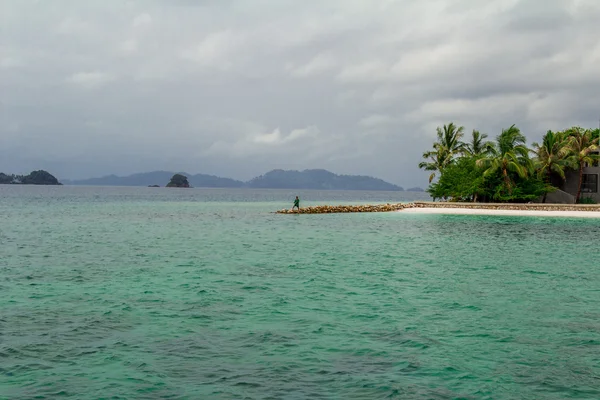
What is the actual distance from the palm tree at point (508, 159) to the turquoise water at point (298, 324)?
109 feet

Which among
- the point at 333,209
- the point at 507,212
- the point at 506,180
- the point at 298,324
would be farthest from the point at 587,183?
the point at 298,324

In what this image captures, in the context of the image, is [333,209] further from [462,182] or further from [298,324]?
[298,324]

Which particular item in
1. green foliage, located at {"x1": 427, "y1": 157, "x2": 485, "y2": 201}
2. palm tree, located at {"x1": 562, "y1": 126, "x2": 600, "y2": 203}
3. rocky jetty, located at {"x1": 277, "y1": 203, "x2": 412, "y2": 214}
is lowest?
rocky jetty, located at {"x1": 277, "y1": 203, "x2": 412, "y2": 214}

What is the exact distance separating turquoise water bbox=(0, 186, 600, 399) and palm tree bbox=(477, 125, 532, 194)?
109ft

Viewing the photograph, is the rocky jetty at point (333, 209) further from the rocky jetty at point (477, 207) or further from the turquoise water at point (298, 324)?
the turquoise water at point (298, 324)

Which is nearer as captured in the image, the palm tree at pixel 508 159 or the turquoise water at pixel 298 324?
the turquoise water at pixel 298 324

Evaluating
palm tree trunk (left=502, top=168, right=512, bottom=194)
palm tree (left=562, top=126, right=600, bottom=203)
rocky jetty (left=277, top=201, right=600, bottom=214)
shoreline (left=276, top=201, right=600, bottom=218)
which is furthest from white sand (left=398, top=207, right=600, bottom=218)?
palm tree (left=562, top=126, right=600, bottom=203)

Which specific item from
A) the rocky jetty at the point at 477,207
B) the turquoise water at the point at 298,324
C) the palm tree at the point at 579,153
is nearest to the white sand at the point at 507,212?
the rocky jetty at the point at 477,207

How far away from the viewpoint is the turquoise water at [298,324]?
334 inches

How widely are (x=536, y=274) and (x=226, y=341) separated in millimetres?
13836

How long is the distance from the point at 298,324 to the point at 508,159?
170 feet

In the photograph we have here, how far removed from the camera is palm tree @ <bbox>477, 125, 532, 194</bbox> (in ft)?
190

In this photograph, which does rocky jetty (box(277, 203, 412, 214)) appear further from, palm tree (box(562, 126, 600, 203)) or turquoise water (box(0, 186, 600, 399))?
turquoise water (box(0, 186, 600, 399))

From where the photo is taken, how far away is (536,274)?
789 inches
